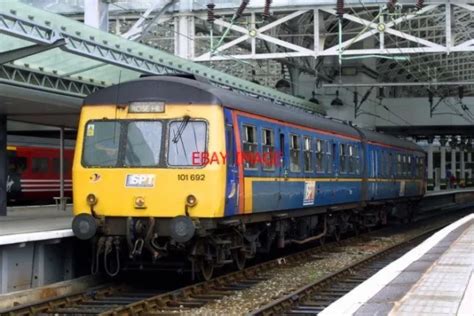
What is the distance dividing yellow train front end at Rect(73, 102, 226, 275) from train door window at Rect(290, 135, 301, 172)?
325 cm

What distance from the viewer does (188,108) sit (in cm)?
1131

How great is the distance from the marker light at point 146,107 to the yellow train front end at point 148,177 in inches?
0.5

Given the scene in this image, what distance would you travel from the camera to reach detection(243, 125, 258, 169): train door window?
39.6 ft

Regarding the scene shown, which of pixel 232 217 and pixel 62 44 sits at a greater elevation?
pixel 62 44

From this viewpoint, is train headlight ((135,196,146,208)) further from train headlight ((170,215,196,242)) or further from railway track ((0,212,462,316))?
railway track ((0,212,462,316))

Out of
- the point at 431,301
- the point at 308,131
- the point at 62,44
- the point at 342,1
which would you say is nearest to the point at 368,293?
the point at 431,301

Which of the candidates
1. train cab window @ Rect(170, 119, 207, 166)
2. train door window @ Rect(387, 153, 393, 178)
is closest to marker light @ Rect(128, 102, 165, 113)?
train cab window @ Rect(170, 119, 207, 166)

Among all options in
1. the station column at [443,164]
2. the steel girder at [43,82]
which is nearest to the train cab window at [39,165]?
the steel girder at [43,82]

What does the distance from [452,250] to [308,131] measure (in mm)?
4502

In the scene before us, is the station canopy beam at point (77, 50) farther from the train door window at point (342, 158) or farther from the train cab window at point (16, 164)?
the train cab window at point (16, 164)

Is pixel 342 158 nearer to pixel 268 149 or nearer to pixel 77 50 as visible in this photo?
pixel 268 149

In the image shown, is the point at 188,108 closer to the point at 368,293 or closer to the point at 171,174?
the point at 171,174

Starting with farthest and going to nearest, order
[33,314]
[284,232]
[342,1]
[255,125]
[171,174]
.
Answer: [342,1] < [284,232] < [255,125] < [171,174] < [33,314]

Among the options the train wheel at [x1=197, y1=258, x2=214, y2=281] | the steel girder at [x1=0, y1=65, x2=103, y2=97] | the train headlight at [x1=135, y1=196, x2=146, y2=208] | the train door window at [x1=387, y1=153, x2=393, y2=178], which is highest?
the steel girder at [x1=0, y1=65, x2=103, y2=97]
